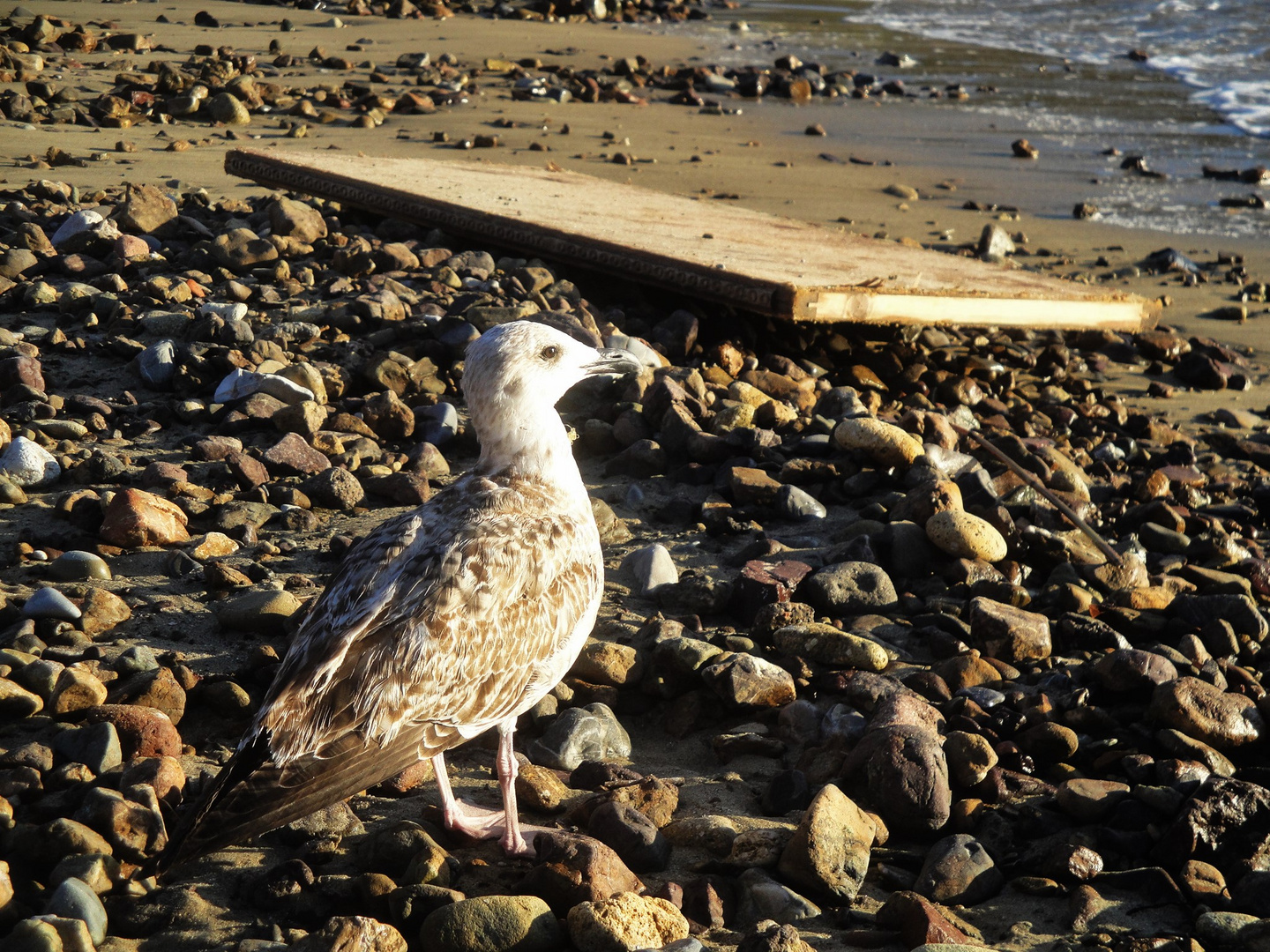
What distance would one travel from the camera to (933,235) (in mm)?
9586

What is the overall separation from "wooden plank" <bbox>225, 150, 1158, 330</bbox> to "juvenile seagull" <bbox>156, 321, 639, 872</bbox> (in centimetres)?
273

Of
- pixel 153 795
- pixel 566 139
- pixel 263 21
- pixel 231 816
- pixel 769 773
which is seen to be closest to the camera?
pixel 231 816

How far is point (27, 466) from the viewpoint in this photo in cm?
476

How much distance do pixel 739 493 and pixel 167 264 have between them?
394 centimetres

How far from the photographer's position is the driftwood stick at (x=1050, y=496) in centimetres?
503

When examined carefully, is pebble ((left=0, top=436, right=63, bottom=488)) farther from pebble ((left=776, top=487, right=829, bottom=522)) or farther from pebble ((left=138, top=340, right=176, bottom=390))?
pebble ((left=776, top=487, right=829, bottom=522))

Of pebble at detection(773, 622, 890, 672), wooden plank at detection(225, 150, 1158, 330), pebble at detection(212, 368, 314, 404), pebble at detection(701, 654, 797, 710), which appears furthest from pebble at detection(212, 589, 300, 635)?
wooden plank at detection(225, 150, 1158, 330)

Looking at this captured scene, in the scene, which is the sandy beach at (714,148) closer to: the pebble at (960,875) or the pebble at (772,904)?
the pebble at (960,875)

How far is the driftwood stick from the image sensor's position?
5.03m

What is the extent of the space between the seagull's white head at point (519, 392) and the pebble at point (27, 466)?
2.06m

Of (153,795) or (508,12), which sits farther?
(508,12)

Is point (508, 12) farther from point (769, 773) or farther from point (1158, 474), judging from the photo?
point (769, 773)

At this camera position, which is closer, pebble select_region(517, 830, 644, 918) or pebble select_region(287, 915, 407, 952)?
pebble select_region(287, 915, 407, 952)

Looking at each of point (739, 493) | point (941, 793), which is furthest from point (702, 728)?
point (739, 493)
